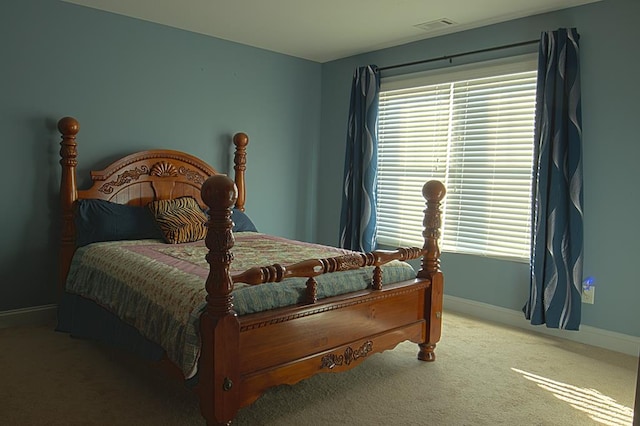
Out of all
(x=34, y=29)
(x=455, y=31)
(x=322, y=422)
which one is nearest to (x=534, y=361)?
(x=322, y=422)

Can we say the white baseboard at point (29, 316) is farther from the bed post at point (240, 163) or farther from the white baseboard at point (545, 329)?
the white baseboard at point (545, 329)

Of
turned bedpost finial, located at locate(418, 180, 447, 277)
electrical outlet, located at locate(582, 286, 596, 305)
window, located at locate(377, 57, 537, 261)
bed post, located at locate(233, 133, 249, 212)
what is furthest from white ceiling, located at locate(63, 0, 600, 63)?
electrical outlet, located at locate(582, 286, 596, 305)

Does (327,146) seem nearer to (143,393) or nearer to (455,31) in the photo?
(455,31)

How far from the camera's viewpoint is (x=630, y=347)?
319 centimetres

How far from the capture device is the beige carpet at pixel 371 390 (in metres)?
2.26

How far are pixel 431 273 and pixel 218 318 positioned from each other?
1507 mm

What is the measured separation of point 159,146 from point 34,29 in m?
1.20

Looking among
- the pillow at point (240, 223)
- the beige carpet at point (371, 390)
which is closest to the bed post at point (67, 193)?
the beige carpet at point (371, 390)

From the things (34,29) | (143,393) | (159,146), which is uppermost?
(34,29)

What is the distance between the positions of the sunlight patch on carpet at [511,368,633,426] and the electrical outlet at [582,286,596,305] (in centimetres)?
90

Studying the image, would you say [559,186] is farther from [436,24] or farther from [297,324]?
[297,324]

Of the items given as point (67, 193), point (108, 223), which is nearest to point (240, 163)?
point (108, 223)

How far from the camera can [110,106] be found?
12.4ft

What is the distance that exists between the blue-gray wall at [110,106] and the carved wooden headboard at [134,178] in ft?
0.47
